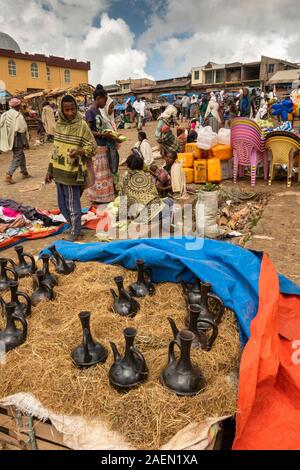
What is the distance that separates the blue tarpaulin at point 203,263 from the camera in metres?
2.21

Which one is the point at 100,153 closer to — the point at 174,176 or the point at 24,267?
the point at 174,176

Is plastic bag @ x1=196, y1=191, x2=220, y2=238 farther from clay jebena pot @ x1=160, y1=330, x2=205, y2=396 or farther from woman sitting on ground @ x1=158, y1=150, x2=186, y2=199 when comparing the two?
clay jebena pot @ x1=160, y1=330, x2=205, y2=396

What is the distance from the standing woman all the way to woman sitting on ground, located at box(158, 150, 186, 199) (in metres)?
0.92

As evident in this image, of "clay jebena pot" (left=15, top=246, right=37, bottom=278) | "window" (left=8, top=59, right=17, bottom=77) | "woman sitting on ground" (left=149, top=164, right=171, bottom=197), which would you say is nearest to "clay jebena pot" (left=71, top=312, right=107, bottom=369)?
"clay jebena pot" (left=15, top=246, right=37, bottom=278)

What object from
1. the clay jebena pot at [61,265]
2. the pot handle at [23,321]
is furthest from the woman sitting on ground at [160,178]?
the pot handle at [23,321]

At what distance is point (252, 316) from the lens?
214cm

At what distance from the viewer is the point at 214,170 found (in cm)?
673

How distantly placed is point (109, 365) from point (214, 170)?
5.53m

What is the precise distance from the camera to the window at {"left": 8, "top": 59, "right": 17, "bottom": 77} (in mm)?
27853

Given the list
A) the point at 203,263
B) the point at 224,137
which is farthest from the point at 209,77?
the point at 203,263

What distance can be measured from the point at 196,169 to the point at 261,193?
1396mm

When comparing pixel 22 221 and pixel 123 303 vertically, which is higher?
pixel 22 221

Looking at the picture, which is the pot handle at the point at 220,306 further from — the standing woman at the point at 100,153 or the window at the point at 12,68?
the window at the point at 12,68

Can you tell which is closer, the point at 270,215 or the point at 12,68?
the point at 270,215
